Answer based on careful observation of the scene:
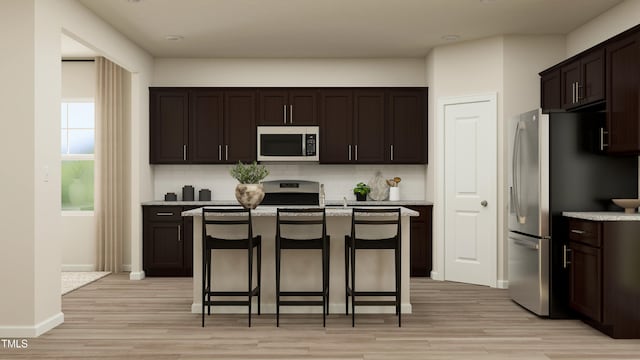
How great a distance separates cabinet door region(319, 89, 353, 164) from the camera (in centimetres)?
735

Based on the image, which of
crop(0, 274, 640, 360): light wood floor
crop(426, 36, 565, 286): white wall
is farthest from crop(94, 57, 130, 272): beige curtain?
crop(426, 36, 565, 286): white wall

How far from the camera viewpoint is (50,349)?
402cm

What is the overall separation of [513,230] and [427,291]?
1225mm

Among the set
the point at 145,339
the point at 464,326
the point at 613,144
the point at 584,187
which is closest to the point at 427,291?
the point at 464,326

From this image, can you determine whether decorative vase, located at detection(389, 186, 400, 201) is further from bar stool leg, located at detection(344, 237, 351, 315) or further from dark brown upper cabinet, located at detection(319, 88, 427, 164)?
bar stool leg, located at detection(344, 237, 351, 315)

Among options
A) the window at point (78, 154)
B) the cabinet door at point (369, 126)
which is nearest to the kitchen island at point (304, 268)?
the cabinet door at point (369, 126)

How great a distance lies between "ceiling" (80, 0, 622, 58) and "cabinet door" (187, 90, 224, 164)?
0.63 meters

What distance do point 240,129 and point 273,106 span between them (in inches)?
21.1

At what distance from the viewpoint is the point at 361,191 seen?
289 inches

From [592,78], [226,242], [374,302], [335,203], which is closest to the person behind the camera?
[226,242]

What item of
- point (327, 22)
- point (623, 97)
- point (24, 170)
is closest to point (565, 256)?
point (623, 97)

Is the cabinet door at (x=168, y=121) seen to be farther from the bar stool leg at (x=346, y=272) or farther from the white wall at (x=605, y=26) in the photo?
the white wall at (x=605, y=26)

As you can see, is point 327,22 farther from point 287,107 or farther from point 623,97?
point 623,97

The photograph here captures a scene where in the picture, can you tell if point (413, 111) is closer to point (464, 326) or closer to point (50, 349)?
point (464, 326)
